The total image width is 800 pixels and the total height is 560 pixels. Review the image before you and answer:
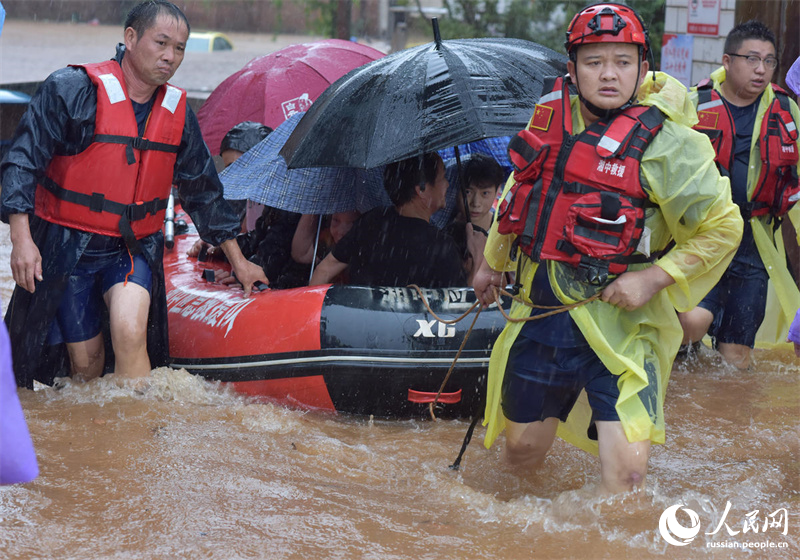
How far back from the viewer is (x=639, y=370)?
3115 mm

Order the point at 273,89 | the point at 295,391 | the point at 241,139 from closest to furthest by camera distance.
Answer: the point at 295,391, the point at 241,139, the point at 273,89

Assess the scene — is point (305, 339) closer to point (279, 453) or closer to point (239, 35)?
point (279, 453)

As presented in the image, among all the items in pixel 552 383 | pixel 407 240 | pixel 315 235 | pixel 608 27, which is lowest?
pixel 552 383

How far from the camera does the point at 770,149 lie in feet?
16.3

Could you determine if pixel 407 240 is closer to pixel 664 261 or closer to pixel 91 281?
pixel 91 281

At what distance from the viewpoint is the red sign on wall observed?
7.53 meters

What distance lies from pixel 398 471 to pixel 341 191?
70.0 inches

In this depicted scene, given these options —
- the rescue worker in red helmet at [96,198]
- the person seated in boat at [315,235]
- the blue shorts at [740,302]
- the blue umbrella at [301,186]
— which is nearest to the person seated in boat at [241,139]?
the blue umbrella at [301,186]

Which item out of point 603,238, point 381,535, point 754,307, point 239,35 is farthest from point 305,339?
point 239,35

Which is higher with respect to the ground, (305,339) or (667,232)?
(667,232)

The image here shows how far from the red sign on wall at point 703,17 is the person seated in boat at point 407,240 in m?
4.03

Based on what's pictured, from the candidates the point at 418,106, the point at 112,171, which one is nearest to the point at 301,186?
the point at 418,106

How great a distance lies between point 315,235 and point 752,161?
7.84ft

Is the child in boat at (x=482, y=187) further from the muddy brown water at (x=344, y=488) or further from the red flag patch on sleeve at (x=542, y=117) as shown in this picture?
the red flag patch on sleeve at (x=542, y=117)
